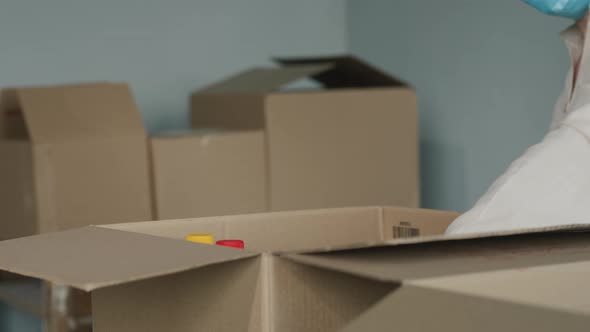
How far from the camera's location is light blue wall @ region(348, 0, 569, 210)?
2119mm

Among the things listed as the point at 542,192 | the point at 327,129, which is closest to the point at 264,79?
the point at 327,129

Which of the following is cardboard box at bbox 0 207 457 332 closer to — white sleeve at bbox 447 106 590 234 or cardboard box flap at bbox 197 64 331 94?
white sleeve at bbox 447 106 590 234

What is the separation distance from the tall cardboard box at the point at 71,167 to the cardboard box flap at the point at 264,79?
12.9 inches

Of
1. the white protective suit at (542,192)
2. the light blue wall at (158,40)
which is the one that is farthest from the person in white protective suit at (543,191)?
the light blue wall at (158,40)

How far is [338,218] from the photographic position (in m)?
1.08

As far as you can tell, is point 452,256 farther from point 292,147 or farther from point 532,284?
point 292,147

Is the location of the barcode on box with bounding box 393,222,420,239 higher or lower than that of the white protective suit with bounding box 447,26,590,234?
lower

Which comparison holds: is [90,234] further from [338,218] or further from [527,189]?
[527,189]

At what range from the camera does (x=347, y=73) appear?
2.35 meters

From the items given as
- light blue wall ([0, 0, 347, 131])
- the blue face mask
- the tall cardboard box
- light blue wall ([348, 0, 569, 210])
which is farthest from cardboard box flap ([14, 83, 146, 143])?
the blue face mask

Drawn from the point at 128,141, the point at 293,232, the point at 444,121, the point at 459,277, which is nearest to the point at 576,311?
the point at 459,277

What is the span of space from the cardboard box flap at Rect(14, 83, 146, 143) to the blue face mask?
3.26 ft

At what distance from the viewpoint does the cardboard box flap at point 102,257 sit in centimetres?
64

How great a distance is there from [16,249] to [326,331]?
0.28 metres
